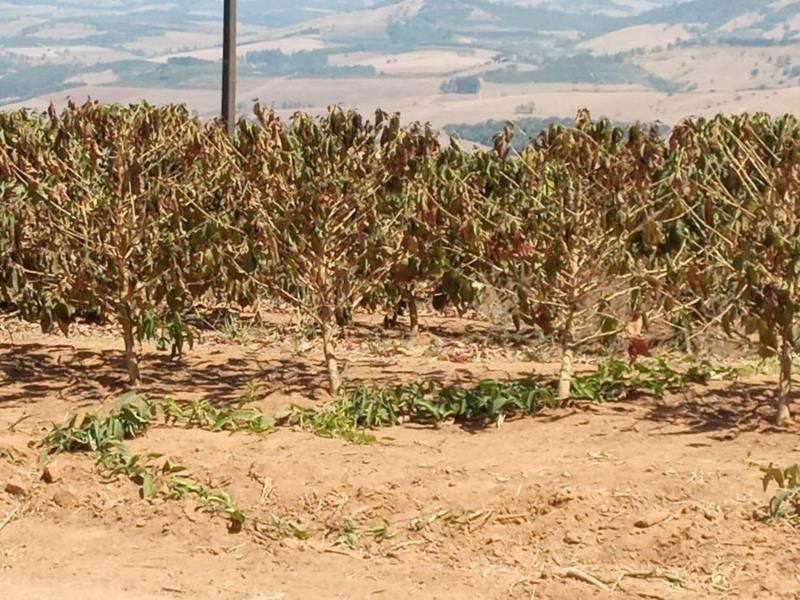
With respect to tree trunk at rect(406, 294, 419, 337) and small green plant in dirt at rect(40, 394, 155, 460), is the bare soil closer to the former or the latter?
small green plant in dirt at rect(40, 394, 155, 460)

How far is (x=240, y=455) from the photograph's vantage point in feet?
20.8

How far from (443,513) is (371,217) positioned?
2.21 m

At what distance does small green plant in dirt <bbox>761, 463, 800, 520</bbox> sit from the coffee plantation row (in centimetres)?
104

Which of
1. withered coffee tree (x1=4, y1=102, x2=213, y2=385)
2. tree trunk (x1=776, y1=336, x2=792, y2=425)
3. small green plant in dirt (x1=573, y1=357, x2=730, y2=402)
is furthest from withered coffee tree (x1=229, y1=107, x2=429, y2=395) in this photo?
tree trunk (x1=776, y1=336, x2=792, y2=425)

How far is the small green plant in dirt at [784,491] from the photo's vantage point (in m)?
5.35

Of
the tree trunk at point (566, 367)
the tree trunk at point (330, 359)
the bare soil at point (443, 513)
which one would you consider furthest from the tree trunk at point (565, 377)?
A: the tree trunk at point (330, 359)

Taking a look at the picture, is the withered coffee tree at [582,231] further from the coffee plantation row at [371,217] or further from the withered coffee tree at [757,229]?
the withered coffee tree at [757,229]

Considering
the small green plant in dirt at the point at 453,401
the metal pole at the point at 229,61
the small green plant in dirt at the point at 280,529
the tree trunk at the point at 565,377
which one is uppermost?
the metal pole at the point at 229,61

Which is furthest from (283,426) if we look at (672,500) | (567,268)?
(672,500)

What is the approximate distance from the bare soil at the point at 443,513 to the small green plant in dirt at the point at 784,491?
0.07 m

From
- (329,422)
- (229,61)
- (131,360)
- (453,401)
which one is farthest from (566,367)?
(229,61)

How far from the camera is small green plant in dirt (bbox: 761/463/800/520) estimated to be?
17.6 feet

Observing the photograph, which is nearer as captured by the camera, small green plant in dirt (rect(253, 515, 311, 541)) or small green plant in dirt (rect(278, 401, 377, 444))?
small green plant in dirt (rect(253, 515, 311, 541))

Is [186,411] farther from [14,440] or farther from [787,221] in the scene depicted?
[787,221]
